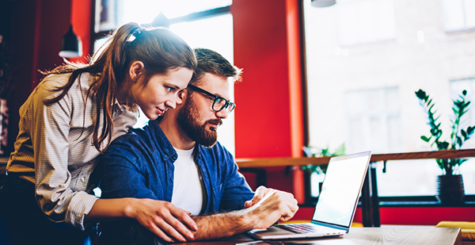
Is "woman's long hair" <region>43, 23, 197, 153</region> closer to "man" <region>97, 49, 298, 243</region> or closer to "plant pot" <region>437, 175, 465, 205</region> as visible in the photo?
"man" <region>97, 49, 298, 243</region>

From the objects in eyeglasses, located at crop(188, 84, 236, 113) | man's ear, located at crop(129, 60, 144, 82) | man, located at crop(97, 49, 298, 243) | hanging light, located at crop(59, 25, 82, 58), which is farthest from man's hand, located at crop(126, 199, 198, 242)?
hanging light, located at crop(59, 25, 82, 58)

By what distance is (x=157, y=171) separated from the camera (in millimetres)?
1311

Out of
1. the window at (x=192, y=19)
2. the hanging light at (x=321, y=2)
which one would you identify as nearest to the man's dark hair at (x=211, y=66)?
the hanging light at (x=321, y=2)

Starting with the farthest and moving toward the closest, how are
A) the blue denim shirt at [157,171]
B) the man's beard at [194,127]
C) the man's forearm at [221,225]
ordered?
the man's beard at [194,127], the blue denim shirt at [157,171], the man's forearm at [221,225]

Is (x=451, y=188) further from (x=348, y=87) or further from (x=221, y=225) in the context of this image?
(x=221, y=225)

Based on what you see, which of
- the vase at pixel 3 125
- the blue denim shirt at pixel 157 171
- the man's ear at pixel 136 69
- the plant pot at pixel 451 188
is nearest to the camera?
the blue denim shirt at pixel 157 171

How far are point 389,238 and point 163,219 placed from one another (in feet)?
1.87

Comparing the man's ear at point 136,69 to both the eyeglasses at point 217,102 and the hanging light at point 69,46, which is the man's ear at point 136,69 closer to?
the eyeglasses at point 217,102

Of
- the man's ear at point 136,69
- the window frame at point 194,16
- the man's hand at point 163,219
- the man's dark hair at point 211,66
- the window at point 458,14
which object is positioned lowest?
the man's hand at point 163,219

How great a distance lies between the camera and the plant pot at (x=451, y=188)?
104 inches

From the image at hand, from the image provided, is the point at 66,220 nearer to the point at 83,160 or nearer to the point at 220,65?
the point at 83,160

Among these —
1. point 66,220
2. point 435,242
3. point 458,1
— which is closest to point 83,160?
point 66,220

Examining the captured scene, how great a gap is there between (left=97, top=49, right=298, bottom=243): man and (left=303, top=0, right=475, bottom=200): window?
1943 mm

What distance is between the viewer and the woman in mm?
1026
